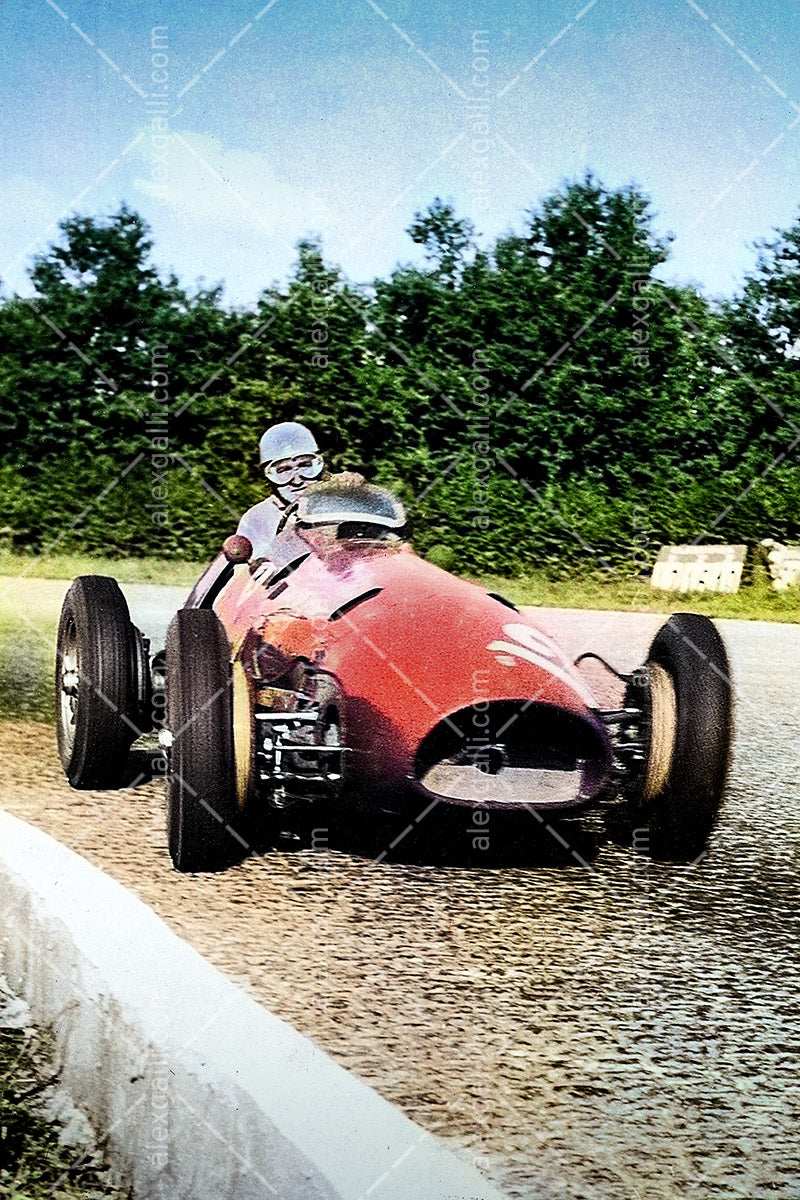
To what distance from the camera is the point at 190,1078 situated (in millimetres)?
1954

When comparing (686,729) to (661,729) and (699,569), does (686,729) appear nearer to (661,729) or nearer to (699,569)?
(661,729)

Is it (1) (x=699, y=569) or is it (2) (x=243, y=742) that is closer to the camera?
(2) (x=243, y=742)

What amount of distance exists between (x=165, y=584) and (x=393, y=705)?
5353mm

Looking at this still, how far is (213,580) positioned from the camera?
162 inches

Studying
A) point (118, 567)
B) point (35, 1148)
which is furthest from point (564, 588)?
point (35, 1148)

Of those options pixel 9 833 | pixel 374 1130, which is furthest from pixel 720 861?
pixel 374 1130

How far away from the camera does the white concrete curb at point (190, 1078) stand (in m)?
1.77

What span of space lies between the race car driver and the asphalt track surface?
86 centimetres

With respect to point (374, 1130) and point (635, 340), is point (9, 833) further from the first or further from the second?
point (635, 340)

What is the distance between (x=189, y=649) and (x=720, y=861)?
5.26ft

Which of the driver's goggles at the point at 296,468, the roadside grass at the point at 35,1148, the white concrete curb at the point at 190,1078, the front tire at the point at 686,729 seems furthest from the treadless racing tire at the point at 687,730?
the roadside grass at the point at 35,1148

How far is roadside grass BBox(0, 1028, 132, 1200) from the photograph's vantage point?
84.1 inches

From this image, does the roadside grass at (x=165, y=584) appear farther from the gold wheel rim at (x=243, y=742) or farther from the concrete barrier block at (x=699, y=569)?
the gold wheel rim at (x=243, y=742)

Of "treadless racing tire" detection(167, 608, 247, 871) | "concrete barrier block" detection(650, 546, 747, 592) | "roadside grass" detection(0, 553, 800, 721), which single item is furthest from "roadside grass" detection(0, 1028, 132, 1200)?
"concrete barrier block" detection(650, 546, 747, 592)
